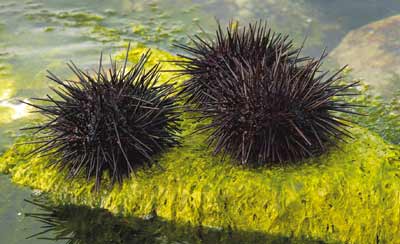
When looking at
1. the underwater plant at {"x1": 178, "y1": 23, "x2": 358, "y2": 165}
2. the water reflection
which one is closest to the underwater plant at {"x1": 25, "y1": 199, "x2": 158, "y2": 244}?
the water reflection

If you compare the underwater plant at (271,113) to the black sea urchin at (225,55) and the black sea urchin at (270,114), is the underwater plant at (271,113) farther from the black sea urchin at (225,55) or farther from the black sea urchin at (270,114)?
the black sea urchin at (225,55)

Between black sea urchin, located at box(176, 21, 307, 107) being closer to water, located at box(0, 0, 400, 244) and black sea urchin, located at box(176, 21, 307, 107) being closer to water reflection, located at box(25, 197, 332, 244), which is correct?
water reflection, located at box(25, 197, 332, 244)

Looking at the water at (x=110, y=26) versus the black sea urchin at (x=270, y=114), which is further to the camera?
the water at (x=110, y=26)

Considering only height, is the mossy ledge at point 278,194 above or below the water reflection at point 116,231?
above

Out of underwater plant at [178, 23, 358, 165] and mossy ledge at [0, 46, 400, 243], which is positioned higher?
underwater plant at [178, 23, 358, 165]

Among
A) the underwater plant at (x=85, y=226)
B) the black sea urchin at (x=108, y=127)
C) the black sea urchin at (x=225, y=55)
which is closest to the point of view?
the black sea urchin at (x=108, y=127)

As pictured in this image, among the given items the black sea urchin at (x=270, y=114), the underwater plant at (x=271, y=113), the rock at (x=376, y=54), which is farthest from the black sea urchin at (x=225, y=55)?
the rock at (x=376, y=54)

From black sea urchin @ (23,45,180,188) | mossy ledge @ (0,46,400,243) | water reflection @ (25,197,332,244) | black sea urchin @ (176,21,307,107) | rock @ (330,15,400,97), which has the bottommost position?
water reflection @ (25,197,332,244)
